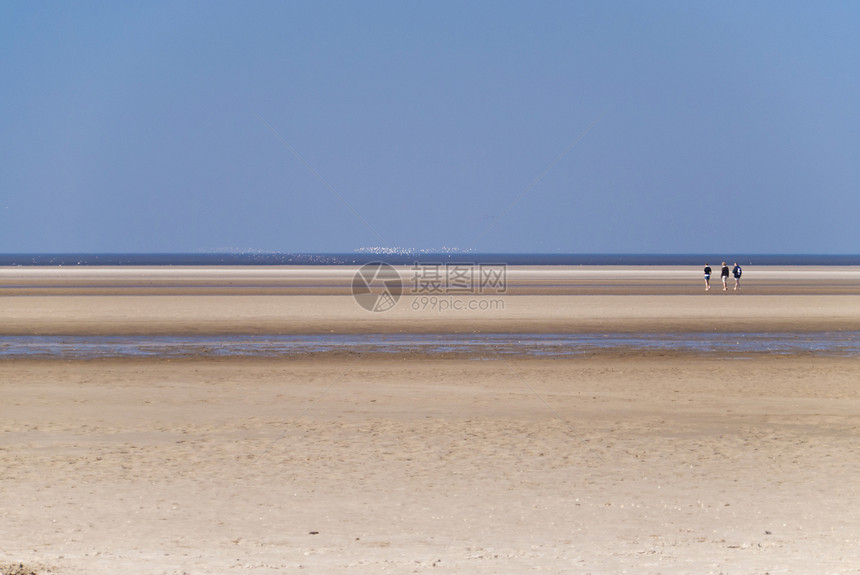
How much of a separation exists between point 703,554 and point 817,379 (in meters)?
10.6

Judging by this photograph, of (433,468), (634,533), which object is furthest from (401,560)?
(433,468)

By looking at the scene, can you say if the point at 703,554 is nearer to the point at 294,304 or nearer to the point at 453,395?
the point at 453,395

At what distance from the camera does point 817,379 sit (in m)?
16.0

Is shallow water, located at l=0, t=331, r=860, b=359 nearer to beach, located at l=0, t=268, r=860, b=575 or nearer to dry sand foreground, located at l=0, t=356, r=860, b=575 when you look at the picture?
beach, located at l=0, t=268, r=860, b=575

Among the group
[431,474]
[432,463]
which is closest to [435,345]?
[432,463]

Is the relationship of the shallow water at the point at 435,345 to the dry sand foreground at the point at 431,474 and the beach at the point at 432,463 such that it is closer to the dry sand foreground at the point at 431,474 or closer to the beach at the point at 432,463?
the beach at the point at 432,463

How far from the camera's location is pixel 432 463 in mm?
9781

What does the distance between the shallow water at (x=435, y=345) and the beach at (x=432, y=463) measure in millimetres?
920

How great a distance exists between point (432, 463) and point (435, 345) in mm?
11997

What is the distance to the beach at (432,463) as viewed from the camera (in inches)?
269

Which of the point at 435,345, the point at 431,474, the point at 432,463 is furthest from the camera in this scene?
the point at 435,345

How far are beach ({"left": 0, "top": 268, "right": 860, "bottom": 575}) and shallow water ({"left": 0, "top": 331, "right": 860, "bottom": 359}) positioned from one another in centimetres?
92

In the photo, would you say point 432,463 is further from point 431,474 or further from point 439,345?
point 439,345

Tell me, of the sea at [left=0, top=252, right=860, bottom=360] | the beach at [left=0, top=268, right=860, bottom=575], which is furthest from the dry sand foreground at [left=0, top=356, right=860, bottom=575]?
the sea at [left=0, top=252, right=860, bottom=360]
